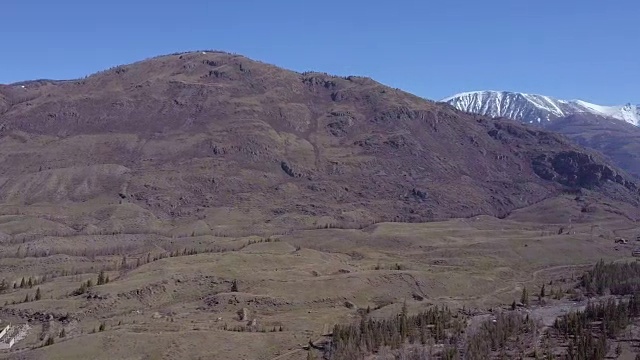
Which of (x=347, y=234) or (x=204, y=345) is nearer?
(x=204, y=345)

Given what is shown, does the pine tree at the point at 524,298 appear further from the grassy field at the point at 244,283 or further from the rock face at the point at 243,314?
the rock face at the point at 243,314

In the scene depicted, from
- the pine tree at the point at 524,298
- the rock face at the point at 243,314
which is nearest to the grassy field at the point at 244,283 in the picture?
the rock face at the point at 243,314

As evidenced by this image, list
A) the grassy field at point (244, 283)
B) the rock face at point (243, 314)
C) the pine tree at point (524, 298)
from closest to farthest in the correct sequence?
the grassy field at point (244, 283) → the rock face at point (243, 314) → the pine tree at point (524, 298)

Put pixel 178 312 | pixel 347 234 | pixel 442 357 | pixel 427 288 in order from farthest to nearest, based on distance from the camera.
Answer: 1. pixel 347 234
2. pixel 427 288
3. pixel 178 312
4. pixel 442 357

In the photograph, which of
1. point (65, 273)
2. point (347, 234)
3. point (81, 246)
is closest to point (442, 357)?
point (65, 273)

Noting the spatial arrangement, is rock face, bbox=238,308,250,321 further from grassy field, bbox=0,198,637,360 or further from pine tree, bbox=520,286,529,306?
pine tree, bbox=520,286,529,306

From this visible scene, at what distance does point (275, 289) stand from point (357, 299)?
48.5ft

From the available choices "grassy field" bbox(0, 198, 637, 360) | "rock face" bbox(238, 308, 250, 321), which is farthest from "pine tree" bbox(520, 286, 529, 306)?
"rock face" bbox(238, 308, 250, 321)

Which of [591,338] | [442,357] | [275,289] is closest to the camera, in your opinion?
[442,357]

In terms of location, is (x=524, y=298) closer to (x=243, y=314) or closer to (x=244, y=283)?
(x=244, y=283)

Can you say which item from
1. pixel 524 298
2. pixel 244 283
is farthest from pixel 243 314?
pixel 524 298

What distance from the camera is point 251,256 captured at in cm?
14950

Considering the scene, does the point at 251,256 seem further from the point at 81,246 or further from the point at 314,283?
the point at 81,246

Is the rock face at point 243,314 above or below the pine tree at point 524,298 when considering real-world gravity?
below
